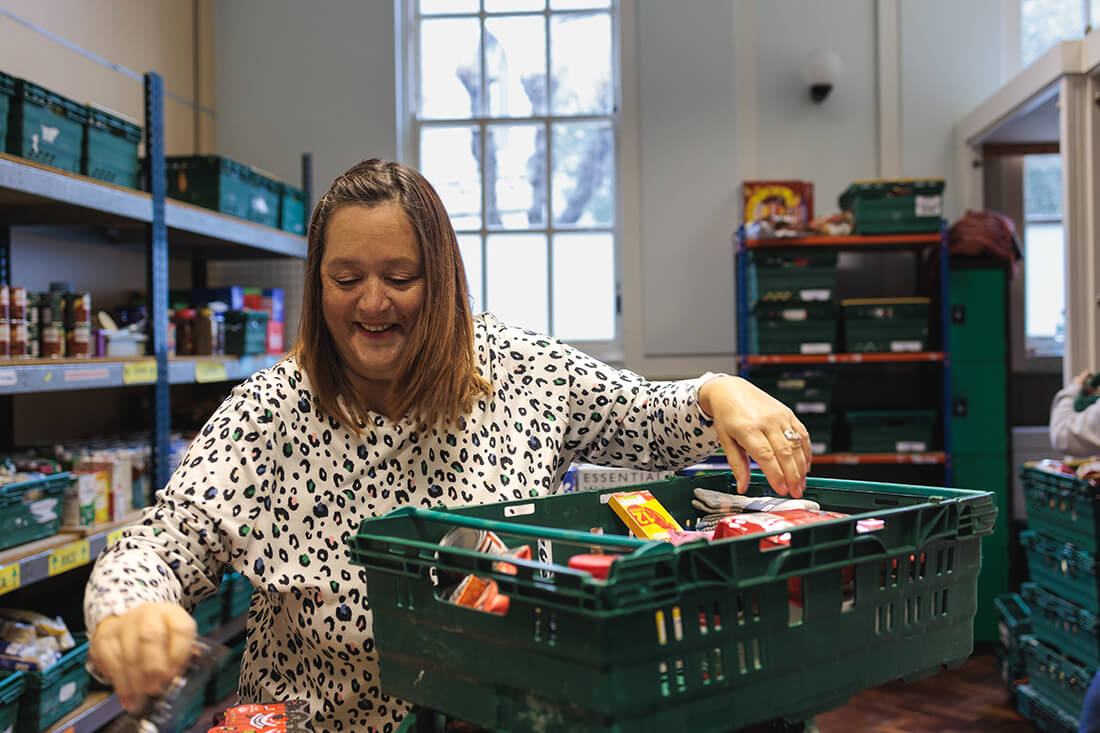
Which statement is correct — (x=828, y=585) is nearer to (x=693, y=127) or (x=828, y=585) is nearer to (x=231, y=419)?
(x=231, y=419)

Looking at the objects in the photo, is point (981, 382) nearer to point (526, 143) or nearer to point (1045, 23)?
point (1045, 23)

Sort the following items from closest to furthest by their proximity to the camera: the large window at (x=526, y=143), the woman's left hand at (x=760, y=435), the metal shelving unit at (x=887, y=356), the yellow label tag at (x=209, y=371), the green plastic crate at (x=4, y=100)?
the woman's left hand at (x=760, y=435) → the green plastic crate at (x=4, y=100) → the yellow label tag at (x=209, y=371) → the metal shelving unit at (x=887, y=356) → the large window at (x=526, y=143)

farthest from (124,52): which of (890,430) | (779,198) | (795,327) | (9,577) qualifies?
(890,430)

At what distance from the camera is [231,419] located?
1.35m

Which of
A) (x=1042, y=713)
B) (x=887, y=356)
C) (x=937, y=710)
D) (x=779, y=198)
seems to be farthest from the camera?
(x=779, y=198)

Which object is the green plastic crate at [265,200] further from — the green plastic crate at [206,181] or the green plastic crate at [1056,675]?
the green plastic crate at [1056,675]

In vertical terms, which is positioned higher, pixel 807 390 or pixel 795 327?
pixel 795 327

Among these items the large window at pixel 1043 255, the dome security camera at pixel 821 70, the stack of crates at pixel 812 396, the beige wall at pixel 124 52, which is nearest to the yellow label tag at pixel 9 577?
the beige wall at pixel 124 52

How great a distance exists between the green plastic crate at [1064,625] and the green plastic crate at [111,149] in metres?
3.75

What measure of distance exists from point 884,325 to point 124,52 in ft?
13.9

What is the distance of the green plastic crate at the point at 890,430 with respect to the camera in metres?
4.77

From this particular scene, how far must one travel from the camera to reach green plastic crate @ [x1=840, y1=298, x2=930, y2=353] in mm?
4711

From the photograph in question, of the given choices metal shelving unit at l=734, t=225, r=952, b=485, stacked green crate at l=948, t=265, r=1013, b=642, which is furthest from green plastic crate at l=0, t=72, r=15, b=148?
stacked green crate at l=948, t=265, r=1013, b=642

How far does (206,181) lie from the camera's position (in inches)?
159
